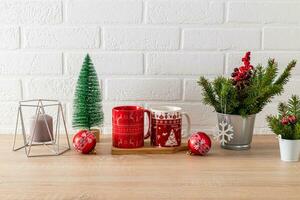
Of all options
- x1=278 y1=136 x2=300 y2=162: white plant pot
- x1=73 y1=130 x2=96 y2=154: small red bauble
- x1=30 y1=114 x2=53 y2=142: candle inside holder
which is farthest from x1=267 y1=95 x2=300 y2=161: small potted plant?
x1=30 y1=114 x2=53 y2=142: candle inside holder

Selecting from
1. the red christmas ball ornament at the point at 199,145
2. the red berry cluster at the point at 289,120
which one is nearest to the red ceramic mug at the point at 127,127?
the red christmas ball ornament at the point at 199,145

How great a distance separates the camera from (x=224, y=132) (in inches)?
51.4

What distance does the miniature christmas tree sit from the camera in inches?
53.6

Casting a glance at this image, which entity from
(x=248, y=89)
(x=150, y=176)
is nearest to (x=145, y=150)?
(x=150, y=176)

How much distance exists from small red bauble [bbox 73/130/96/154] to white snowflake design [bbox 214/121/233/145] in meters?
0.34

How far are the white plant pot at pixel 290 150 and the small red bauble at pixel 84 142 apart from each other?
48 cm

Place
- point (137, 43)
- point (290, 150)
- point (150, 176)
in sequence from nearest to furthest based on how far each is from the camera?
point (150, 176) < point (290, 150) < point (137, 43)

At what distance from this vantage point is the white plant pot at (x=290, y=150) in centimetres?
119

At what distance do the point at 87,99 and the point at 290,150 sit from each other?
1.86 feet

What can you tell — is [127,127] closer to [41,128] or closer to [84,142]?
[84,142]

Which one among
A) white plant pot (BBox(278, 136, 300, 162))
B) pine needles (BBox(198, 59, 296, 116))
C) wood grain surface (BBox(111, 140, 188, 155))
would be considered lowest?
wood grain surface (BBox(111, 140, 188, 155))

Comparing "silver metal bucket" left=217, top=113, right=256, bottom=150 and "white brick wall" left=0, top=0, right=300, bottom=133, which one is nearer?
"silver metal bucket" left=217, top=113, right=256, bottom=150

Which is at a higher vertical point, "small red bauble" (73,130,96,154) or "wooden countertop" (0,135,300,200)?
"small red bauble" (73,130,96,154)

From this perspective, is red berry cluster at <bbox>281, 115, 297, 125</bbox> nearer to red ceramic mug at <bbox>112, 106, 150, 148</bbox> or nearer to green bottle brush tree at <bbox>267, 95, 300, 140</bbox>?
green bottle brush tree at <bbox>267, 95, 300, 140</bbox>
